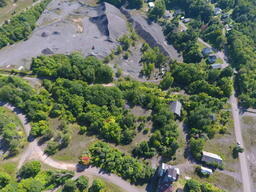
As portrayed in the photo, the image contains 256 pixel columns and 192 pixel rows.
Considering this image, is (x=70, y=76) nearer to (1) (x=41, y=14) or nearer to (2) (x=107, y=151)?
(2) (x=107, y=151)

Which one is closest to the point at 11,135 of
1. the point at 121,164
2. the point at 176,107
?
the point at 121,164

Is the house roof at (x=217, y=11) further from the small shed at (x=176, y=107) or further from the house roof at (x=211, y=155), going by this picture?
the house roof at (x=211, y=155)

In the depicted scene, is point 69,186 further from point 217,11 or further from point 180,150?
point 217,11

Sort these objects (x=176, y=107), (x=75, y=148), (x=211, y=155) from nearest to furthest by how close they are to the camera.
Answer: (x=211, y=155), (x=75, y=148), (x=176, y=107)

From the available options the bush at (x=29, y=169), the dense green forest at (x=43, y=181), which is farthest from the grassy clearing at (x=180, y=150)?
the bush at (x=29, y=169)

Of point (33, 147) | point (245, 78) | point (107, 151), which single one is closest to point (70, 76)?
point (33, 147)

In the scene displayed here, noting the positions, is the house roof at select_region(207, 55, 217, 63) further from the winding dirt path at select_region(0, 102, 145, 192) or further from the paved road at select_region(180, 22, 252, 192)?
the winding dirt path at select_region(0, 102, 145, 192)

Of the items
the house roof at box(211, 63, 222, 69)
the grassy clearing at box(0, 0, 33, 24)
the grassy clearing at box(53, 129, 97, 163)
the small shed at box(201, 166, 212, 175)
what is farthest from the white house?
the grassy clearing at box(0, 0, 33, 24)

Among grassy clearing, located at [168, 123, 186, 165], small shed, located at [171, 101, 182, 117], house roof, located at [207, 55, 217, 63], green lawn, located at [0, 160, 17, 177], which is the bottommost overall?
green lawn, located at [0, 160, 17, 177]
